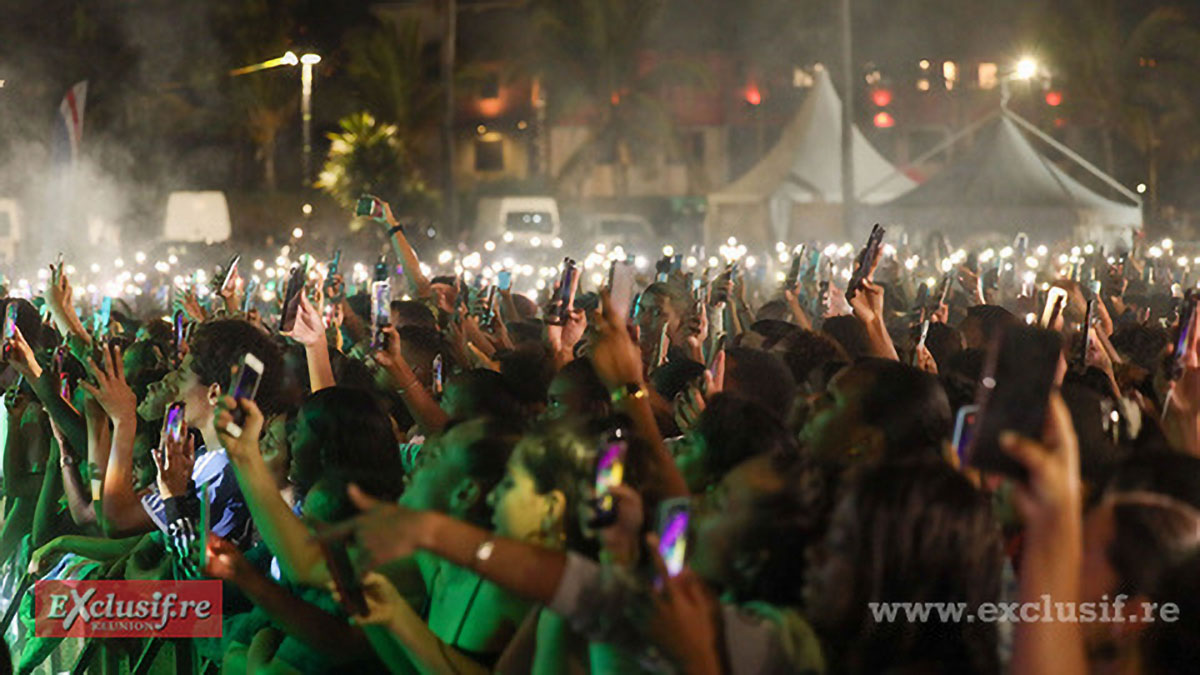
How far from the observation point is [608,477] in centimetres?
314

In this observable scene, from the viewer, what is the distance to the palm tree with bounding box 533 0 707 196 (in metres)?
54.9

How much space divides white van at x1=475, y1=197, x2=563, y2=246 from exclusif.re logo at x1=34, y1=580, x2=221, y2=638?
91.3 ft

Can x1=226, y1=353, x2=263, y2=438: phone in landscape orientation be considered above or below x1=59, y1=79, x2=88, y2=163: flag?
below

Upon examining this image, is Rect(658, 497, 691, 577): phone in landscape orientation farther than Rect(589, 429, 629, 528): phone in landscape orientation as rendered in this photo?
No

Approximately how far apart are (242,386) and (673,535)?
5.11ft

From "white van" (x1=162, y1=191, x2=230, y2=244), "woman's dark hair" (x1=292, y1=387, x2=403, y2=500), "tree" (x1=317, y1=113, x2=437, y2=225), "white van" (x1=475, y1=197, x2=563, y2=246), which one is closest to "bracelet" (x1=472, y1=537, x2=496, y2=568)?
"woman's dark hair" (x1=292, y1=387, x2=403, y2=500)

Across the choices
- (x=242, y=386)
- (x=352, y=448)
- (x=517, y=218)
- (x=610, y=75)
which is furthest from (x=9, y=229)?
(x=610, y=75)

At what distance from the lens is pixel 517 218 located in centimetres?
3488

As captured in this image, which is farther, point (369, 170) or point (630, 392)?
point (369, 170)

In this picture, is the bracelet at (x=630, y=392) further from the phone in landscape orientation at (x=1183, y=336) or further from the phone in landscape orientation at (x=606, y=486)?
the phone in landscape orientation at (x=606, y=486)

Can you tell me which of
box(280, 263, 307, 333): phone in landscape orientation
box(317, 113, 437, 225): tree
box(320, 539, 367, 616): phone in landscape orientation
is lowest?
box(320, 539, 367, 616): phone in landscape orientation

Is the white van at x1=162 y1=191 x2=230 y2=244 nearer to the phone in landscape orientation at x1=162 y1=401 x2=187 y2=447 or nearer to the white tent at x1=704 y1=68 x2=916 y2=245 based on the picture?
the white tent at x1=704 y1=68 x2=916 y2=245

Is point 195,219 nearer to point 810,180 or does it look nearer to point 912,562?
point 810,180

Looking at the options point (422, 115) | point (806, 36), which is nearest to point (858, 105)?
point (806, 36)
